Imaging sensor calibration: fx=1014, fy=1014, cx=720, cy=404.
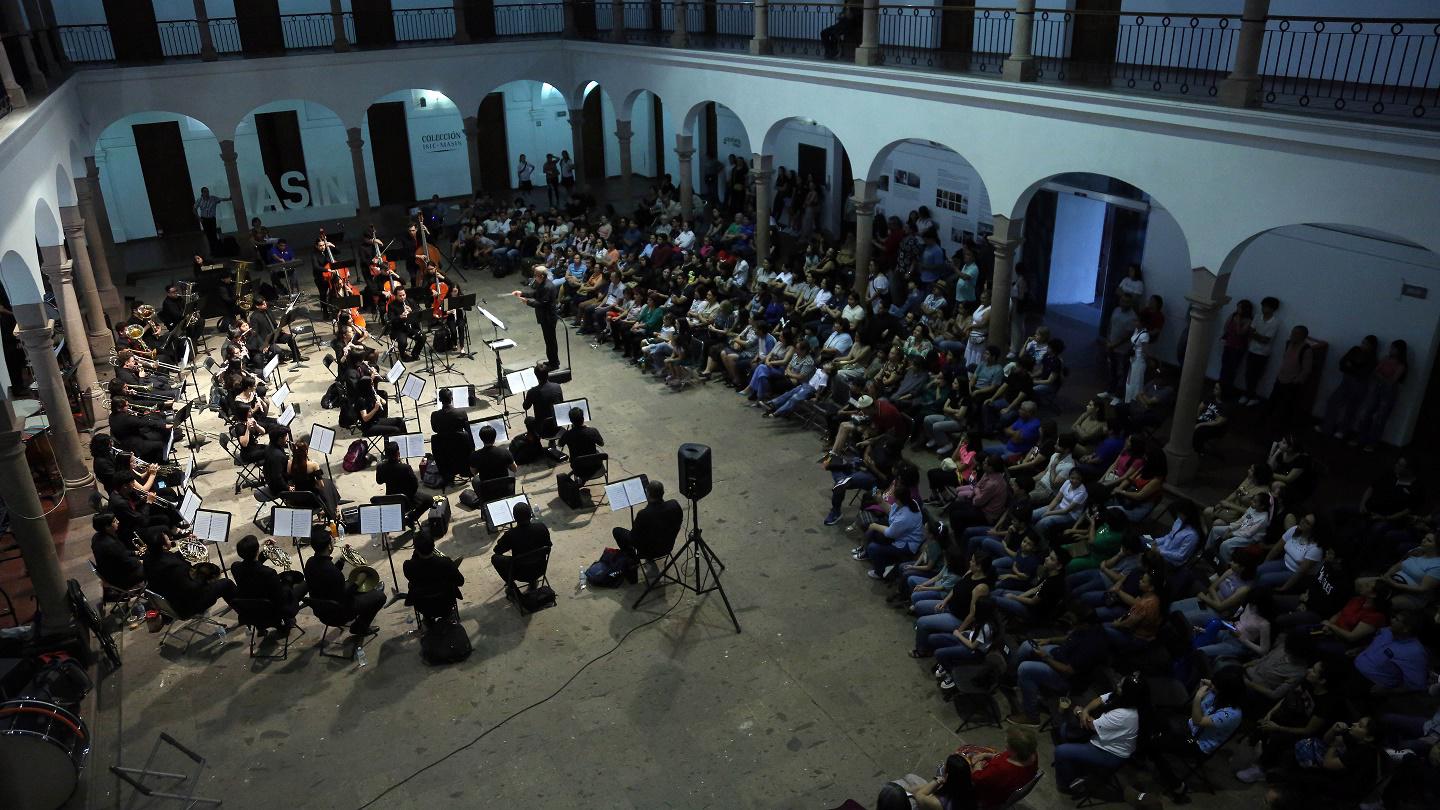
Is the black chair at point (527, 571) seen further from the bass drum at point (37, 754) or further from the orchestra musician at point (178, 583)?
the bass drum at point (37, 754)

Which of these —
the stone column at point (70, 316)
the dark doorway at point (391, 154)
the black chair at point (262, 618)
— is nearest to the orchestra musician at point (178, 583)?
the black chair at point (262, 618)

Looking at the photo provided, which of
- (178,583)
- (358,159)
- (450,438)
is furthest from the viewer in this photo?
(358,159)

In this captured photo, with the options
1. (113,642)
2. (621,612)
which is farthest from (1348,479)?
(113,642)

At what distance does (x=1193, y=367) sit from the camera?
36.8ft

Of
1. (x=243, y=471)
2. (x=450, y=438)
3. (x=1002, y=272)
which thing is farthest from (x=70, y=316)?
(x=1002, y=272)

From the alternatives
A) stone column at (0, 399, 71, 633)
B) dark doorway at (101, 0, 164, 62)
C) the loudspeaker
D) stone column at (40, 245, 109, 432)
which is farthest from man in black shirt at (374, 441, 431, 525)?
dark doorway at (101, 0, 164, 62)

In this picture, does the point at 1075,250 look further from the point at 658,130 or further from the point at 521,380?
the point at 658,130

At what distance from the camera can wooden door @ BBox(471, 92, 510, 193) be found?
89.5ft

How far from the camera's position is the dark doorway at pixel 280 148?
79.8ft

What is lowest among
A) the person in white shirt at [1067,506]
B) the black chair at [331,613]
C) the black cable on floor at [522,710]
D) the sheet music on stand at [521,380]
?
the black cable on floor at [522,710]

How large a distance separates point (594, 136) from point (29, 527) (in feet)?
72.4

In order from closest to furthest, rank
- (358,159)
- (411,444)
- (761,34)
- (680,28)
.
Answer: (411,444), (761,34), (680,28), (358,159)

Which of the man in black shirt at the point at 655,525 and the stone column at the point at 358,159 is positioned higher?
the stone column at the point at 358,159

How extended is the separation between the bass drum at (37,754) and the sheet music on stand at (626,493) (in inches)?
A: 185
